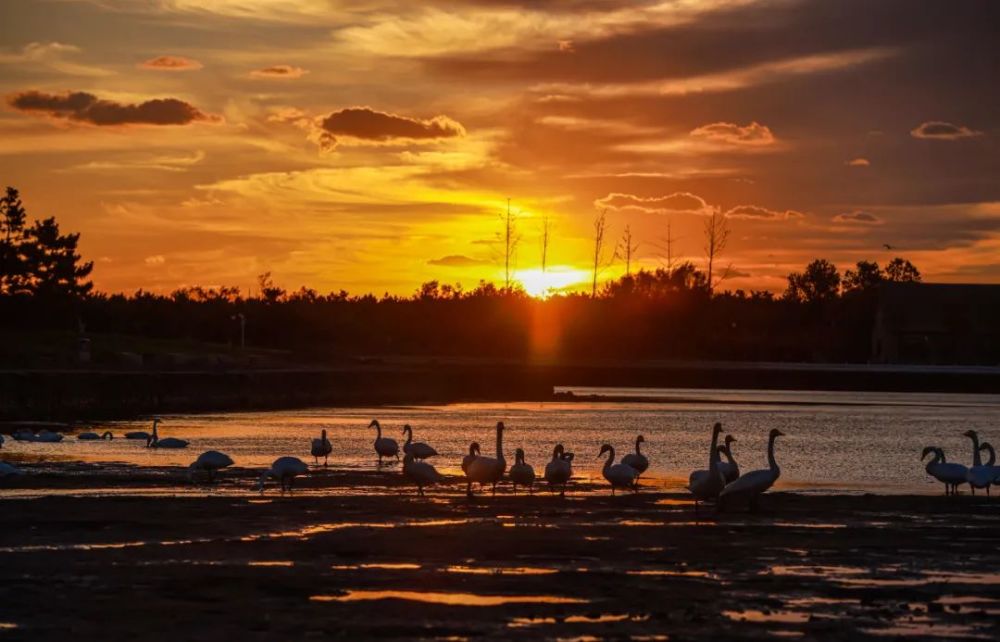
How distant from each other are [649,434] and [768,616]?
4245 centimetres

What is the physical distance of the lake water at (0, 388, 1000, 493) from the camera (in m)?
41.2

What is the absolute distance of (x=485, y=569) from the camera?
19562mm

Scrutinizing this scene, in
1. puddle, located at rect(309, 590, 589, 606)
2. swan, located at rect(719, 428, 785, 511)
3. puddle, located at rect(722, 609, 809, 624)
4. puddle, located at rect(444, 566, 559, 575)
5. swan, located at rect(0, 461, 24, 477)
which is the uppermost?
swan, located at rect(719, 428, 785, 511)

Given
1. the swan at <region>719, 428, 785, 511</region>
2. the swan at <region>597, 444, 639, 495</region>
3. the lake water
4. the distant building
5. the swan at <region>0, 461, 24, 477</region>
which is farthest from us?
the distant building

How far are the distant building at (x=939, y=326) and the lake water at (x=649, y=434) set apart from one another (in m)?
40.9

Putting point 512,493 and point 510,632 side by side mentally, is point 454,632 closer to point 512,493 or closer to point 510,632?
point 510,632

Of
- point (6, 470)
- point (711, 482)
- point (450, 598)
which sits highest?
point (711, 482)

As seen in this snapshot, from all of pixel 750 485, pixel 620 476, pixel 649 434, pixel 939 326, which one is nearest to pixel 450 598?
pixel 750 485

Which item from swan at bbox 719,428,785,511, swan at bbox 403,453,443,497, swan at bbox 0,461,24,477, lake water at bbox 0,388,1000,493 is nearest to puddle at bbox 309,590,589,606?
swan at bbox 719,428,785,511

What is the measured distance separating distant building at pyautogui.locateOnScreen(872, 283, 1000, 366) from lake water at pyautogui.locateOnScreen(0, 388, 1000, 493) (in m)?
40.9

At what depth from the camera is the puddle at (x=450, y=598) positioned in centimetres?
1722

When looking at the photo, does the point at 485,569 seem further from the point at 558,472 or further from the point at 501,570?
the point at 558,472

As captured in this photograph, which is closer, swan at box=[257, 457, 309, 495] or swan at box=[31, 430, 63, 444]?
swan at box=[257, 457, 309, 495]

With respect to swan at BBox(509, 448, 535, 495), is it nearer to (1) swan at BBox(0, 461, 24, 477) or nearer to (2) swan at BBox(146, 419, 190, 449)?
(1) swan at BBox(0, 461, 24, 477)
